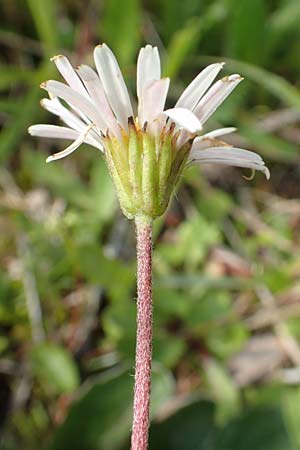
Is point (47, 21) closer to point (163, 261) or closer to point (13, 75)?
point (13, 75)

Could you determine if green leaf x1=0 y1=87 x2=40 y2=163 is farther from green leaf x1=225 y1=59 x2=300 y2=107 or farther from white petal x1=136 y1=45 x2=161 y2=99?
white petal x1=136 y1=45 x2=161 y2=99

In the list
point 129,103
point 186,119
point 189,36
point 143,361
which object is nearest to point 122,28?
point 189,36

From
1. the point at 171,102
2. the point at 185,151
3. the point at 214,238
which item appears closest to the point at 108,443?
the point at 214,238

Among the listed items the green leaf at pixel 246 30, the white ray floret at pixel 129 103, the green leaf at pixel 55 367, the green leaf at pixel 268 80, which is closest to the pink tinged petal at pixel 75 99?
the white ray floret at pixel 129 103

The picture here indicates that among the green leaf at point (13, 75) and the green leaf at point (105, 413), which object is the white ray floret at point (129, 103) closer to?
the green leaf at point (105, 413)

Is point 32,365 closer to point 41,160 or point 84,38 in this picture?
point 41,160
